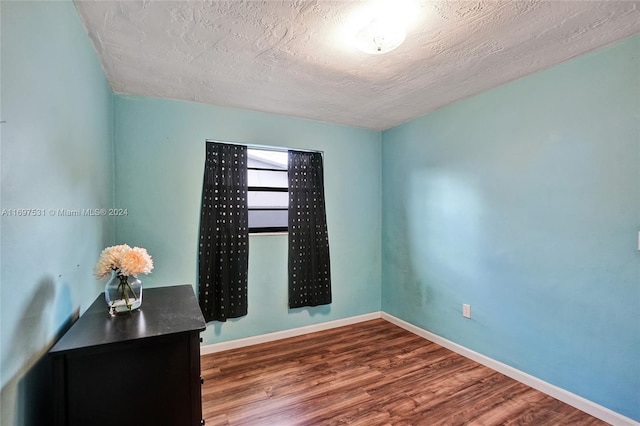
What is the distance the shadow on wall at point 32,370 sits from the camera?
2.81 feet

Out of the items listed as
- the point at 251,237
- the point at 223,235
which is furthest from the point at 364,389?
the point at 223,235

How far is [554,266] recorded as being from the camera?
203cm

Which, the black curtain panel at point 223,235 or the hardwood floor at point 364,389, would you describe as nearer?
the hardwood floor at point 364,389

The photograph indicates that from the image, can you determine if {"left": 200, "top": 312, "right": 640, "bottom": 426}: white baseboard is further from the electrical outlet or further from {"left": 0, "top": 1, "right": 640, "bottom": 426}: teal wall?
the electrical outlet

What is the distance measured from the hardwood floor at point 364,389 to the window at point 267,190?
1197mm

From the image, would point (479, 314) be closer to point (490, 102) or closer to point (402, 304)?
point (402, 304)

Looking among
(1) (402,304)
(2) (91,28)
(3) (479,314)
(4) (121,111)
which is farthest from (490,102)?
(4) (121,111)

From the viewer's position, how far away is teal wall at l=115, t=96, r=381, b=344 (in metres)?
2.46

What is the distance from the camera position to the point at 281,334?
2.99 m

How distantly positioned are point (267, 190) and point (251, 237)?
510 mm

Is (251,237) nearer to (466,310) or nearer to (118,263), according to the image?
(118,263)

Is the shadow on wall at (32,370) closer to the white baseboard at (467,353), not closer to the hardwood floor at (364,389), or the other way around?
the hardwood floor at (364,389)

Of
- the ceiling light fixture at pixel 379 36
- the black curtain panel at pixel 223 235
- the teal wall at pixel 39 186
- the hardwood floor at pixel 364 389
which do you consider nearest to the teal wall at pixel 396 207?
the teal wall at pixel 39 186

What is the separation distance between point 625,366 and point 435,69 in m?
2.19
